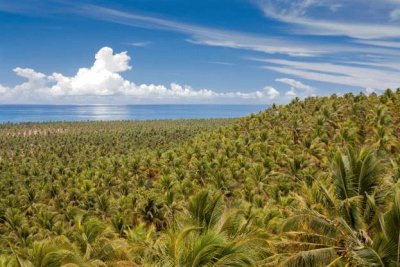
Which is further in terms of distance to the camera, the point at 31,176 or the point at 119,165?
the point at 31,176

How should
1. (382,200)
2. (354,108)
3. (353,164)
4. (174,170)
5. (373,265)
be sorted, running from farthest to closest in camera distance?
(354,108) → (174,170) → (353,164) → (382,200) → (373,265)

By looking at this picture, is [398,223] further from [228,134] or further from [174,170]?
[228,134]

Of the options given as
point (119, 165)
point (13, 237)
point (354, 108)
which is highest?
point (354, 108)

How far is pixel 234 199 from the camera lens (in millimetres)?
42750

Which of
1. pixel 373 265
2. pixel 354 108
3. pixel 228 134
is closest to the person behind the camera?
pixel 373 265

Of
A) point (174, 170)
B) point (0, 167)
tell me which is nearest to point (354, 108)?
point (174, 170)

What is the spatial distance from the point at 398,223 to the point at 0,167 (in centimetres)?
11954

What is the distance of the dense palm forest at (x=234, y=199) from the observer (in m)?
13.9

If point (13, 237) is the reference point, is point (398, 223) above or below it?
above

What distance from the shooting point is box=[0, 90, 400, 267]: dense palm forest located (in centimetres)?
1388

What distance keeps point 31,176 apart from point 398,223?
319 feet

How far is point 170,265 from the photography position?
542 inches

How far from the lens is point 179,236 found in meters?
14.3

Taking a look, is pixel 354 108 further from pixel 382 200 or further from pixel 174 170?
pixel 382 200
